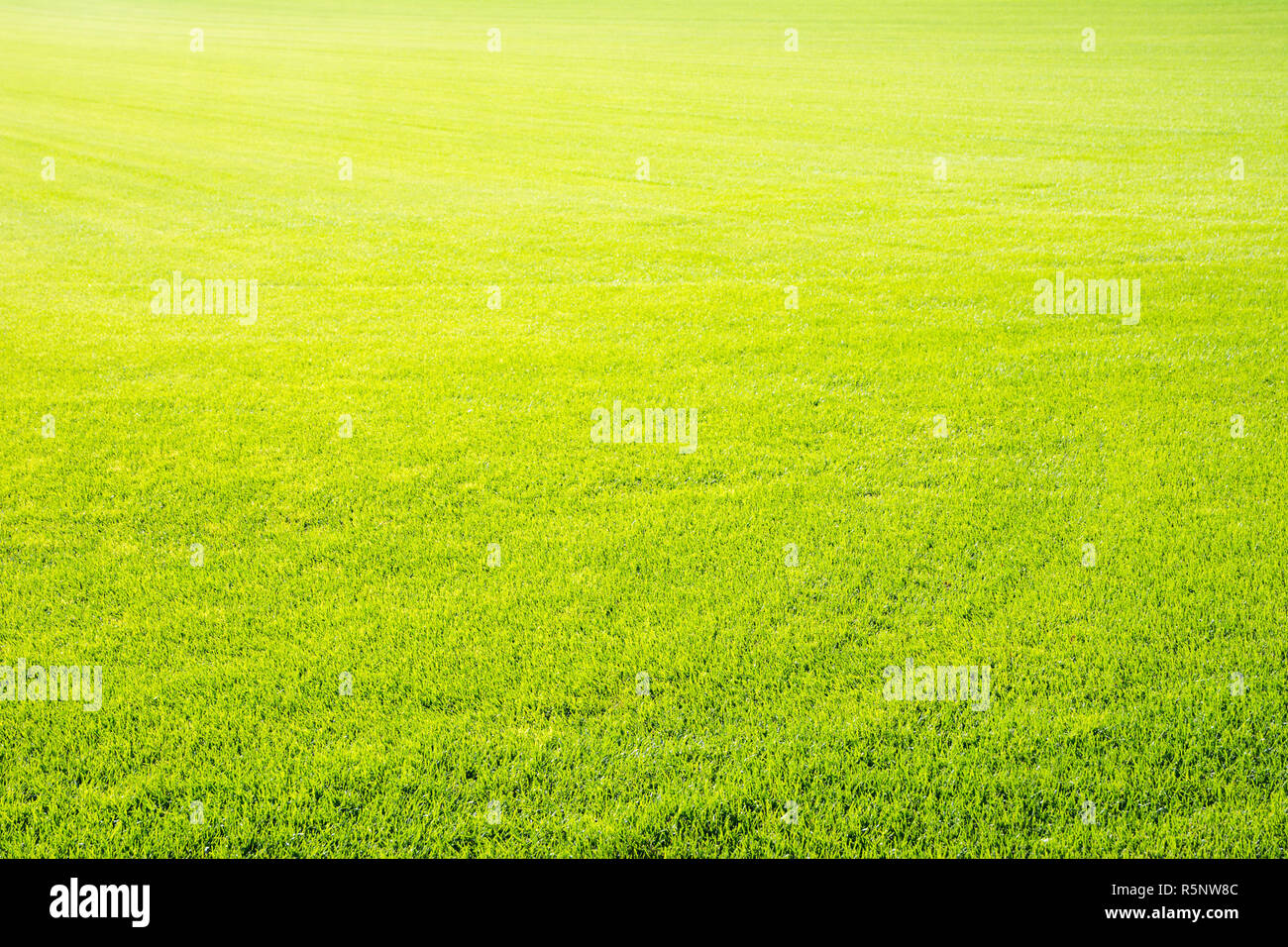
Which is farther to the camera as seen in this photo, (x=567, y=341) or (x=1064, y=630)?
(x=567, y=341)

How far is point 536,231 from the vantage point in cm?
1642

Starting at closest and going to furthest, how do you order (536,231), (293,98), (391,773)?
(391,773)
(536,231)
(293,98)

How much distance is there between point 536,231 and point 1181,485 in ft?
35.4

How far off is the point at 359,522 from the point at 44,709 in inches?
95.2

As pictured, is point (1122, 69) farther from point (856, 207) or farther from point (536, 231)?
point (536, 231)

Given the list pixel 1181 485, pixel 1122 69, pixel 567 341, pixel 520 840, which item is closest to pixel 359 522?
pixel 520 840

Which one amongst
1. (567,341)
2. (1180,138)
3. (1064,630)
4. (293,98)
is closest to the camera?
(1064,630)

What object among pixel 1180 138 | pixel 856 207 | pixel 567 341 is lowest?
pixel 567 341

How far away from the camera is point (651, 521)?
25.1ft

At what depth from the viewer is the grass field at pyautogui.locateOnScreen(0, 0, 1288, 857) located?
5.14m

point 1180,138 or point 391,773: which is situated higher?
point 1180,138

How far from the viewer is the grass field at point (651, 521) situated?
5.14m

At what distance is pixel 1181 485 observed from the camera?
7.91 metres

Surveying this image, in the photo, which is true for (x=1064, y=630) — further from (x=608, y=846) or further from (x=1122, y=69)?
(x=1122, y=69)
